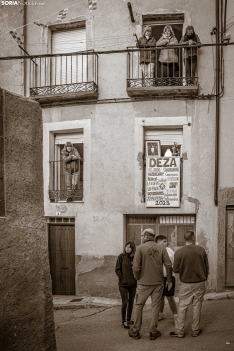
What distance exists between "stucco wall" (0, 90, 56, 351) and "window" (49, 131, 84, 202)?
6.42 m

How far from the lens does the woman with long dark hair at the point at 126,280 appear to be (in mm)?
7094

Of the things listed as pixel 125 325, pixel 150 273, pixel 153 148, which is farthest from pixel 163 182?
pixel 150 273

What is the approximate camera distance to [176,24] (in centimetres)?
1095

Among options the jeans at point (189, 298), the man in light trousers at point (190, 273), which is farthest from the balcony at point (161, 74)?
the jeans at point (189, 298)

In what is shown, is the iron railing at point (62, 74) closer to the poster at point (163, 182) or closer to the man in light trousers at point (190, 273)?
the poster at point (163, 182)

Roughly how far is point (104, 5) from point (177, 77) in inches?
114

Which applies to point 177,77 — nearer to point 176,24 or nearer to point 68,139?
point 176,24

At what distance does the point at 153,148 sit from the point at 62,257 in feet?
13.0

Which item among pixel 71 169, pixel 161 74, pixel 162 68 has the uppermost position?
pixel 162 68

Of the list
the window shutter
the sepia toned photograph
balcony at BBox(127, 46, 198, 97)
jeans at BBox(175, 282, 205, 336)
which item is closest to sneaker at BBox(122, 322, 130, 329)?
jeans at BBox(175, 282, 205, 336)

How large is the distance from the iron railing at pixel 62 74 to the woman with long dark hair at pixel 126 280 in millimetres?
5338

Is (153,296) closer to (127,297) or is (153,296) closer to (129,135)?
(127,297)

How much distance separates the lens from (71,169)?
1116 centimetres

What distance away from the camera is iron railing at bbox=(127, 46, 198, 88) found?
34.2 feet
